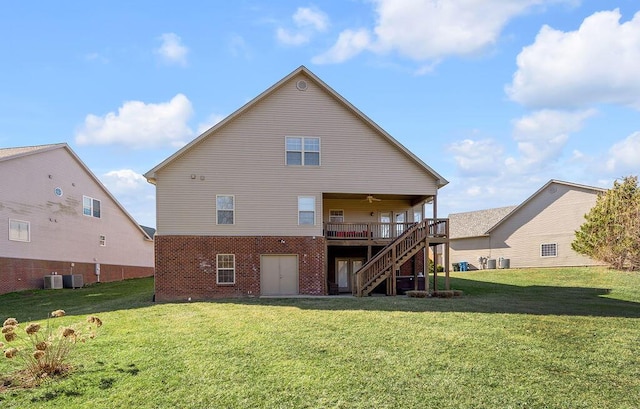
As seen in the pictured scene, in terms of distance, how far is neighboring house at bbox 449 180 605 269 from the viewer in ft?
102

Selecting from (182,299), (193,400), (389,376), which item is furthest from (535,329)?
(182,299)

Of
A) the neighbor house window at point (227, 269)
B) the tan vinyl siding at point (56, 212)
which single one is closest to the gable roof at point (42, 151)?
the tan vinyl siding at point (56, 212)

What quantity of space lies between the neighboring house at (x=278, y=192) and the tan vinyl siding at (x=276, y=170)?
4 cm

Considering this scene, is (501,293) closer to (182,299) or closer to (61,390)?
(182,299)

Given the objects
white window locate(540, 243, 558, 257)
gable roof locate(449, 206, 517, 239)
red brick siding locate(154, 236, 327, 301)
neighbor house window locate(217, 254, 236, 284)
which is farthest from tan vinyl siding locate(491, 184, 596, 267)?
neighbor house window locate(217, 254, 236, 284)

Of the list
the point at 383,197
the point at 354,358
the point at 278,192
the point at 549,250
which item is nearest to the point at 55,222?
the point at 278,192

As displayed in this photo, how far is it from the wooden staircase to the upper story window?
4.70 meters

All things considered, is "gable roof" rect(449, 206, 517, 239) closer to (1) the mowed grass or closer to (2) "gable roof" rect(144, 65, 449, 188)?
(2) "gable roof" rect(144, 65, 449, 188)

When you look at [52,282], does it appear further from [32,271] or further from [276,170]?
[276,170]

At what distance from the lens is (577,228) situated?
30.9 meters

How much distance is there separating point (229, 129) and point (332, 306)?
8.53 metres

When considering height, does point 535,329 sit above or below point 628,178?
below

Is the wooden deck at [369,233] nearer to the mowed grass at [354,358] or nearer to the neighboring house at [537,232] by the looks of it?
Answer: the mowed grass at [354,358]

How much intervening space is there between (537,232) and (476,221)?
7.46 metres
